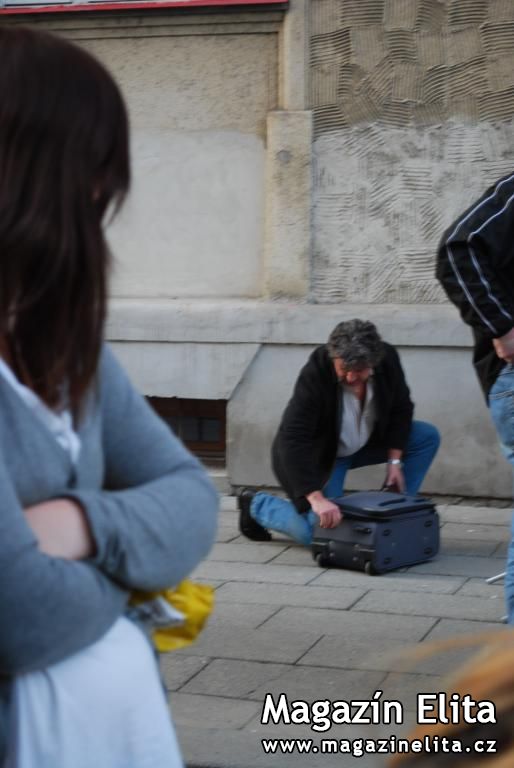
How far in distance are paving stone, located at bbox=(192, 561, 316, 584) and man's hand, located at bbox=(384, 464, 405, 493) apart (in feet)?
2.41

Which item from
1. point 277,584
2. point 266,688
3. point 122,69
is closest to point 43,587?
point 266,688

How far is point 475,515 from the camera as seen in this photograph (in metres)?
7.55

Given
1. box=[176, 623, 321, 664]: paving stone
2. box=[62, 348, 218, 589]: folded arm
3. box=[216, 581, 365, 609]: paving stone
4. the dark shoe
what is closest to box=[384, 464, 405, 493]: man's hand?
the dark shoe

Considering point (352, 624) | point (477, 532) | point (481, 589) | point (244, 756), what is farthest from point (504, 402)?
point (477, 532)

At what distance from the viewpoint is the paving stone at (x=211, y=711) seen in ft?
13.8

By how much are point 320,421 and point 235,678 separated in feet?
7.23

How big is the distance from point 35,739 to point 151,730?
166 millimetres

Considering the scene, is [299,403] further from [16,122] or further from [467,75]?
[16,122]

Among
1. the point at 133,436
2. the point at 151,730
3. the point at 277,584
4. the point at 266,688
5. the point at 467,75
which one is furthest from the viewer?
the point at 467,75

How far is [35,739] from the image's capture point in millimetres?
1593

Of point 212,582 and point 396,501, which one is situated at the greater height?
point 396,501

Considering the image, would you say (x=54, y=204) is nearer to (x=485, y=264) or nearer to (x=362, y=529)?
(x=485, y=264)

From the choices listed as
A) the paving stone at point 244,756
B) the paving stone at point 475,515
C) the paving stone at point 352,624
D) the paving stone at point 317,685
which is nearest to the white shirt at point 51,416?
the paving stone at point 244,756

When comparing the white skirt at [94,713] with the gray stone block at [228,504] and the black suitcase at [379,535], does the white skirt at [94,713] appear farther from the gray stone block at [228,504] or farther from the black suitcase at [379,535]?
the gray stone block at [228,504]
